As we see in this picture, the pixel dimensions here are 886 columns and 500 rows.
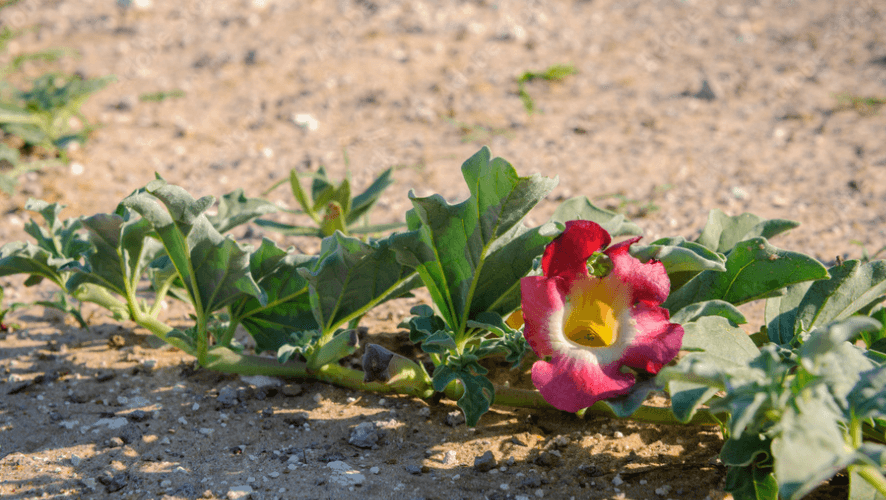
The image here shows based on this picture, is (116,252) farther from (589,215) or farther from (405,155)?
(405,155)

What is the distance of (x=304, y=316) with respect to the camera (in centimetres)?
190

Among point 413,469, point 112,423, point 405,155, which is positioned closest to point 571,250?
point 413,469

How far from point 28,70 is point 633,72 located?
3928 mm

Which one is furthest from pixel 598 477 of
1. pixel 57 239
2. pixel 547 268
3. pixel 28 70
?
pixel 28 70

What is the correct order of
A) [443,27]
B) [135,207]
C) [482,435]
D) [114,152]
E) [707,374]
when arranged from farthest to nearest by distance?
[443,27], [114,152], [482,435], [135,207], [707,374]

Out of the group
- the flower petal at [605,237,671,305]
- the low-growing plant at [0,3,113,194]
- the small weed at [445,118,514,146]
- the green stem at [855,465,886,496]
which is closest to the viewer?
the green stem at [855,465,886,496]

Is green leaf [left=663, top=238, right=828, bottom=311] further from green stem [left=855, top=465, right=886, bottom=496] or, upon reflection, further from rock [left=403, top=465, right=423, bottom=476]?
rock [left=403, top=465, right=423, bottom=476]

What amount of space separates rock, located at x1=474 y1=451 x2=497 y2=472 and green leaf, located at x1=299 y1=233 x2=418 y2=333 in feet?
1.51

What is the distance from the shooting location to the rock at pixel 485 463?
1590mm

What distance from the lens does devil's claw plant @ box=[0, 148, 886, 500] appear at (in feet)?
3.71

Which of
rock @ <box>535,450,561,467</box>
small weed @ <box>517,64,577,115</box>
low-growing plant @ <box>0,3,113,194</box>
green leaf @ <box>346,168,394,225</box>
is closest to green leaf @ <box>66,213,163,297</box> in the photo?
green leaf @ <box>346,168,394,225</box>

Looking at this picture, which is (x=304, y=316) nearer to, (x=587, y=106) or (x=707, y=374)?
(x=707, y=374)

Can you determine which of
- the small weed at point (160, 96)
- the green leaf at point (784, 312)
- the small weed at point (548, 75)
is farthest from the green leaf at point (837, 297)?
the small weed at point (160, 96)

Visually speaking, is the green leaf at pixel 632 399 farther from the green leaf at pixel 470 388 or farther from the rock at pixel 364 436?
the rock at pixel 364 436
